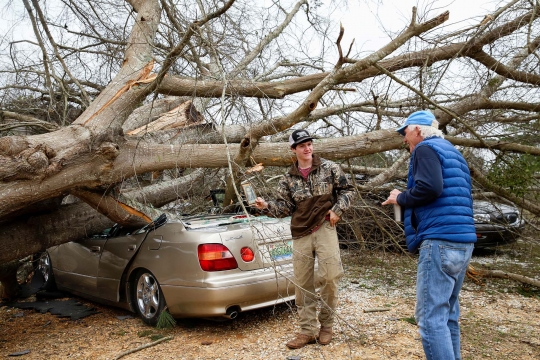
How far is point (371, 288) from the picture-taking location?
632 cm

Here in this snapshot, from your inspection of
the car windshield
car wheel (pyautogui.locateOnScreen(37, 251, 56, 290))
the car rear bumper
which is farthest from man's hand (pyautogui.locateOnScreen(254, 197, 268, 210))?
car wheel (pyautogui.locateOnScreen(37, 251, 56, 290))

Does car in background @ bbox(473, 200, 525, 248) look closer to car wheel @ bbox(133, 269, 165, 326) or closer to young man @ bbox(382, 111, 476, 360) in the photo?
young man @ bbox(382, 111, 476, 360)

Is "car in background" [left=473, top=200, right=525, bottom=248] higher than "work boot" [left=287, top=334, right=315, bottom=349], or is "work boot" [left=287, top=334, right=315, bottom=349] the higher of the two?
"car in background" [left=473, top=200, right=525, bottom=248]

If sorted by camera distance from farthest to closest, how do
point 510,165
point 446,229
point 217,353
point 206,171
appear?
point 206,171
point 510,165
point 217,353
point 446,229

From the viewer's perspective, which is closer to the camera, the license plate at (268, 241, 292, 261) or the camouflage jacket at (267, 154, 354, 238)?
the camouflage jacket at (267, 154, 354, 238)

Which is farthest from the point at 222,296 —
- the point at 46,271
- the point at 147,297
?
the point at 46,271

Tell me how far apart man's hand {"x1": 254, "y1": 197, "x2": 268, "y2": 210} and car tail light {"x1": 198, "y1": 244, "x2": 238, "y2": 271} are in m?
0.59

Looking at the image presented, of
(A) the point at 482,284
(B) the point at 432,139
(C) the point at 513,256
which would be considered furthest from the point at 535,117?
(B) the point at 432,139

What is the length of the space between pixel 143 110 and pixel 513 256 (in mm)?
6565

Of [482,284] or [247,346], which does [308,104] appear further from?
[482,284]

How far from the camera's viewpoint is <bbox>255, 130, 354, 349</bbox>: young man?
4211 millimetres

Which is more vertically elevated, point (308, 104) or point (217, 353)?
point (308, 104)

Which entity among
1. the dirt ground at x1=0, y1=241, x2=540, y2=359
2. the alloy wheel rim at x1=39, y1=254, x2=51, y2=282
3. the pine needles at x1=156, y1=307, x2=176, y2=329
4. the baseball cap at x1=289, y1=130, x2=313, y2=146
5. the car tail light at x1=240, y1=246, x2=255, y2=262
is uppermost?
the baseball cap at x1=289, y1=130, x2=313, y2=146

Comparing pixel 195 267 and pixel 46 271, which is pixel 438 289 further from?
pixel 46 271
